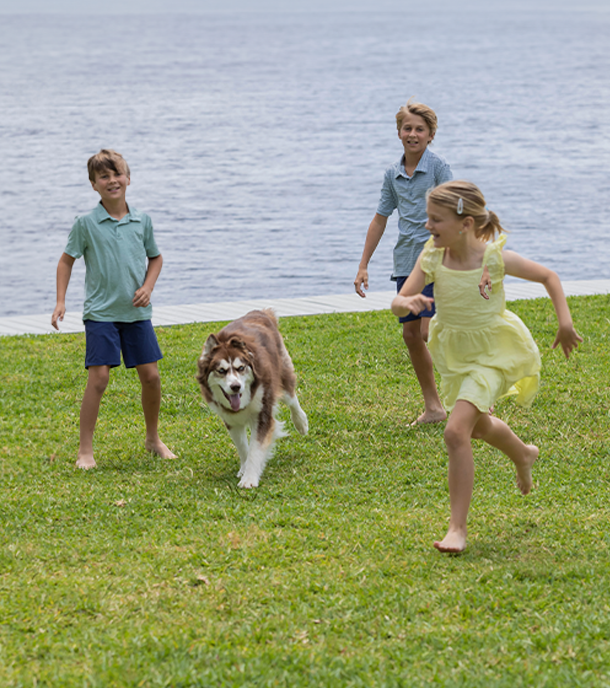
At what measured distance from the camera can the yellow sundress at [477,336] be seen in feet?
14.9

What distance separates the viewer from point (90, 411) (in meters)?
6.34

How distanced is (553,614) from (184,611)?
1573mm

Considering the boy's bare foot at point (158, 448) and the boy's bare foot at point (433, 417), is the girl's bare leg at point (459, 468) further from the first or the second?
the boy's bare foot at point (158, 448)

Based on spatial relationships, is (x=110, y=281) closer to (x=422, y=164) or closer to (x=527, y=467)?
(x=422, y=164)

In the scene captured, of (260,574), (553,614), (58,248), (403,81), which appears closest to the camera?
(553,614)

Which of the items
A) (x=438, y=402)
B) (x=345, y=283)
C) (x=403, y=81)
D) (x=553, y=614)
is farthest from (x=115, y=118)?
(x=553, y=614)

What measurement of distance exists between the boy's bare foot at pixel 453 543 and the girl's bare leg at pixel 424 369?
240cm

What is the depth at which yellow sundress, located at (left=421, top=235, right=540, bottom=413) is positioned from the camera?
14.9ft

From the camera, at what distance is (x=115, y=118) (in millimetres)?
43781

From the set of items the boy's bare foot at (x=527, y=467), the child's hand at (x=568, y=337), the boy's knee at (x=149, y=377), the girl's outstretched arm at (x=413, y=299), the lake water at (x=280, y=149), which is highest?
the girl's outstretched arm at (x=413, y=299)

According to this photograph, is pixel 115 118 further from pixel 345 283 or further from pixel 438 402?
pixel 438 402

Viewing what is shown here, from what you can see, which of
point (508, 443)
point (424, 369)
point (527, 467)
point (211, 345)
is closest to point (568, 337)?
point (508, 443)

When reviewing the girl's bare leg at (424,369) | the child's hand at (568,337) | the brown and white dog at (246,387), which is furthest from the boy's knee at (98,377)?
the child's hand at (568,337)

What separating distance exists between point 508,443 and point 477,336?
594 mm
